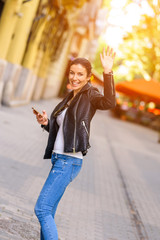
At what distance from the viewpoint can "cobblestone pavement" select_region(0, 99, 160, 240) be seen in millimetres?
5480

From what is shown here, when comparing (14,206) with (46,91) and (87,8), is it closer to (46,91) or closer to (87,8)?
(46,91)

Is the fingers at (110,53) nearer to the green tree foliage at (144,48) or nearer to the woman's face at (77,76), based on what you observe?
the woman's face at (77,76)

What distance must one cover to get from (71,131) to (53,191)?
0.44 m

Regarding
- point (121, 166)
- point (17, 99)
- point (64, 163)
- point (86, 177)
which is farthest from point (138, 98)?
point (64, 163)

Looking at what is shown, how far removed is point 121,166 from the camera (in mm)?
11852

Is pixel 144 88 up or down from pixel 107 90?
down

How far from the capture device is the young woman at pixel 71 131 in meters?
3.71

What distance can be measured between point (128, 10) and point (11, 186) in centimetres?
2540

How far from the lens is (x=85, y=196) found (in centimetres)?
742

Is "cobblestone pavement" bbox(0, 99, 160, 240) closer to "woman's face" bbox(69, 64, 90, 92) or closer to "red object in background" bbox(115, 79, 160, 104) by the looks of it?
"woman's face" bbox(69, 64, 90, 92)

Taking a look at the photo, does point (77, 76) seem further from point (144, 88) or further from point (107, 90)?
point (144, 88)

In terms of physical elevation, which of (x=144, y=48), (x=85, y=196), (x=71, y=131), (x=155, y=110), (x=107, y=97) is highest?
(x=144, y=48)

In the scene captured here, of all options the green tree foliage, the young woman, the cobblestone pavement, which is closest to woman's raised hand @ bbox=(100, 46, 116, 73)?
the young woman

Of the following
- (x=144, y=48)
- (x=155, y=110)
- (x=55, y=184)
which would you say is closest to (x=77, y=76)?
(x=55, y=184)
